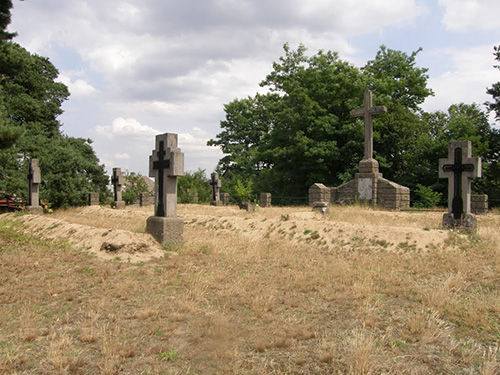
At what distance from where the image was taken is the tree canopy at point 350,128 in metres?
26.1

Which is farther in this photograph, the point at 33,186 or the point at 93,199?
the point at 93,199

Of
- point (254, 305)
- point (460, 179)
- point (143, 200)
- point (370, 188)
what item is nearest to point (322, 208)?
point (460, 179)

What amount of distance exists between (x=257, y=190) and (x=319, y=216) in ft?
62.2

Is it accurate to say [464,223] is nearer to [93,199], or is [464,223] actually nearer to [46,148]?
[93,199]

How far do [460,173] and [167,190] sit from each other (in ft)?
28.9

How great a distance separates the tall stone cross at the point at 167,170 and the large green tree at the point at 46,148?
15.1 metres

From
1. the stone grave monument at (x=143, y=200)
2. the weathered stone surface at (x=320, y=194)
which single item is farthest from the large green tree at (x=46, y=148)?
the weathered stone surface at (x=320, y=194)

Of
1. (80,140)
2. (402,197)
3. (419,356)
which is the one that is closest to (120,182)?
(80,140)

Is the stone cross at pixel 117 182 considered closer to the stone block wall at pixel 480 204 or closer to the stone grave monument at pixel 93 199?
the stone grave monument at pixel 93 199

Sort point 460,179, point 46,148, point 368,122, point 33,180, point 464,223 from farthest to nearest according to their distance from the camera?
point 46,148 → point 368,122 → point 33,180 → point 460,179 → point 464,223

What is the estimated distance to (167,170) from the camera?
1072 centimetres

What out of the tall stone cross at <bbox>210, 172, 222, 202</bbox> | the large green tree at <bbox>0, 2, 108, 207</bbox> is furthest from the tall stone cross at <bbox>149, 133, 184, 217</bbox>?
the tall stone cross at <bbox>210, 172, 222, 202</bbox>

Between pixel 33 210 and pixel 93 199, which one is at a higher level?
pixel 93 199

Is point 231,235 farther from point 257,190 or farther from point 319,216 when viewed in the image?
point 257,190
